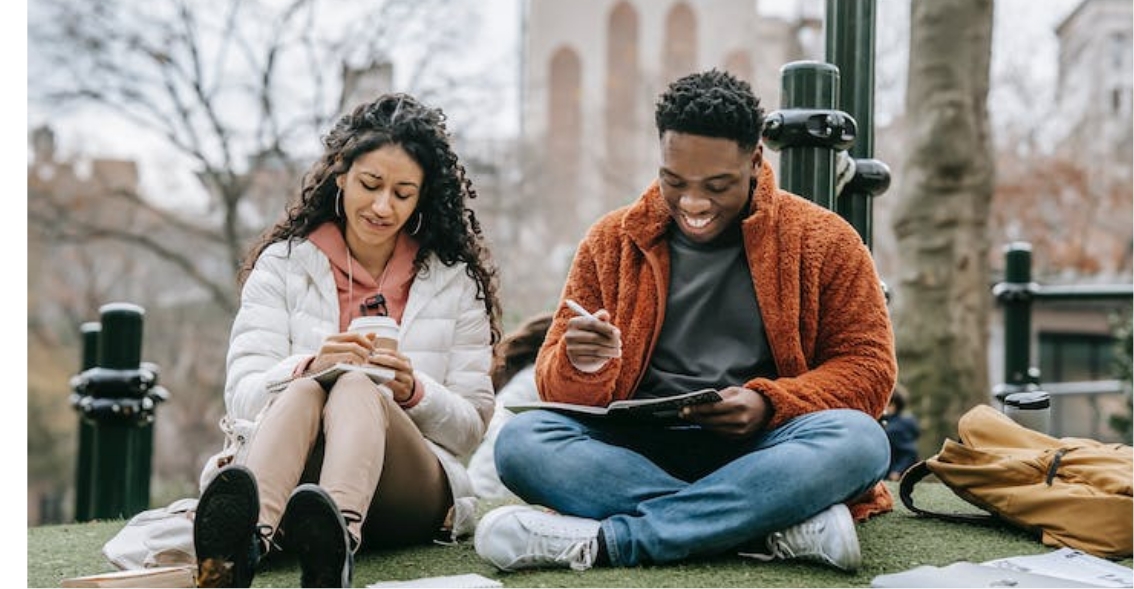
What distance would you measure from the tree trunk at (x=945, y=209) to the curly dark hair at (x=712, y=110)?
15.5 feet

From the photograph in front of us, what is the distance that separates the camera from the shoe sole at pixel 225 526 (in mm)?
2346

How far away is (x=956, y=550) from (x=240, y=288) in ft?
7.42


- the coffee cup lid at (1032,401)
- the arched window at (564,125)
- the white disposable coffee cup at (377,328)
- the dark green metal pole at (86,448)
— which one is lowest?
the dark green metal pole at (86,448)

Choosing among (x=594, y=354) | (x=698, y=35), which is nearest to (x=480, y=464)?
(x=594, y=354)

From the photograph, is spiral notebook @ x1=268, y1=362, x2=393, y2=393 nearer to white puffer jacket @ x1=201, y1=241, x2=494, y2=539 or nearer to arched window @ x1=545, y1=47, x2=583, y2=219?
white puffer jacket @ x1=201, y1=241, x2=494, y2=539

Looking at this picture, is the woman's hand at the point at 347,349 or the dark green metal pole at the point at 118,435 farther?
the dark green metal pole at the point at 118,435

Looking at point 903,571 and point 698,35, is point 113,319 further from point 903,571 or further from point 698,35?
point 698,35

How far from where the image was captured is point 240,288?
346cm

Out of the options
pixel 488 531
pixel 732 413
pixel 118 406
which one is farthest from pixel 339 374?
pixel 118 406

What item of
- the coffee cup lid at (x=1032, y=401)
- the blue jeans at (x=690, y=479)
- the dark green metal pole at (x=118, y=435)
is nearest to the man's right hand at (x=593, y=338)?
the blue jeans at (x=690, y=479)

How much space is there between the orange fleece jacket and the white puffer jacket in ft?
0.88

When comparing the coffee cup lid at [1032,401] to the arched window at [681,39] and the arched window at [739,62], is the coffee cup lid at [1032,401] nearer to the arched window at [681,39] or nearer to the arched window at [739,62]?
the arched window at [739,62]

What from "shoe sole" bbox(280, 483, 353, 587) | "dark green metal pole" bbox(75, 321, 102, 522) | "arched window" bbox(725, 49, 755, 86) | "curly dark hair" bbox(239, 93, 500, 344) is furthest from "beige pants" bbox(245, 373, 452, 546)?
"arched window" bbox(725, 49, 755, 86)

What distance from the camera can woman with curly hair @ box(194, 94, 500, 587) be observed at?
8.79 ft
